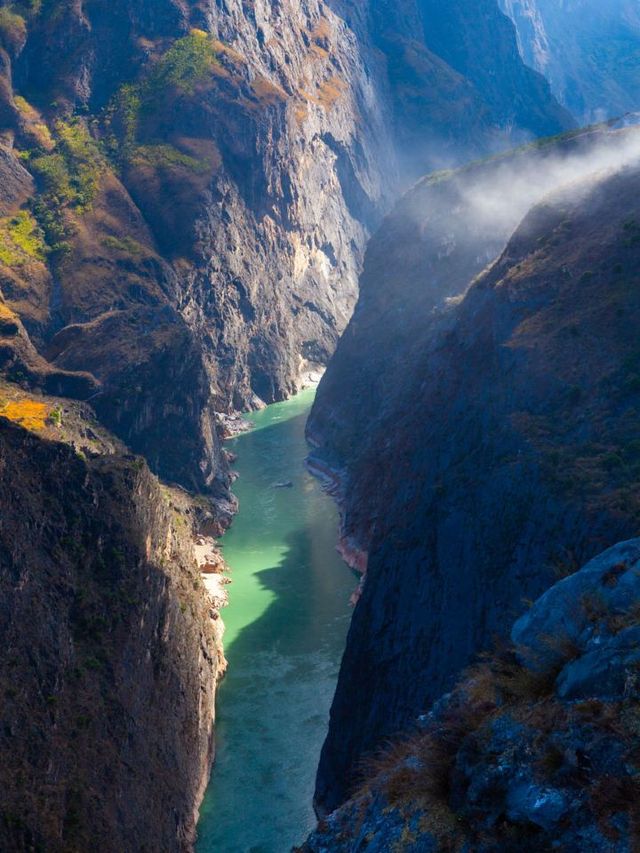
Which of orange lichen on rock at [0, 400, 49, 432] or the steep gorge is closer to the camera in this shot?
the steep gorge

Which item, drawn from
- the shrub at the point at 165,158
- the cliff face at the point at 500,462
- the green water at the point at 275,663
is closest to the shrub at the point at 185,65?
the shrub at the point at 165,158

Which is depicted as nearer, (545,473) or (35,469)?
(545,473)

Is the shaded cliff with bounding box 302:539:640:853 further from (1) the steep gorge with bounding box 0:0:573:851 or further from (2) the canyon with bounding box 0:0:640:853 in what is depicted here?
(1) the steep gorge with bounding box 0:0:573:851

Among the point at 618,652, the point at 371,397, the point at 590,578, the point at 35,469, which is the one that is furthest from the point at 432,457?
the point at 371,397

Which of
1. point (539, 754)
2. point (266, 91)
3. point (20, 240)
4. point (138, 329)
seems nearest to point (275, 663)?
point (539, 754)

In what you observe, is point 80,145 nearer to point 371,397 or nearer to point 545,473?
point 371,397

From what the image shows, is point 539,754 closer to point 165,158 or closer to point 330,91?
point 165,158

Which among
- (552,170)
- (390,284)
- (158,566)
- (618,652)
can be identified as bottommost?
(158,566)

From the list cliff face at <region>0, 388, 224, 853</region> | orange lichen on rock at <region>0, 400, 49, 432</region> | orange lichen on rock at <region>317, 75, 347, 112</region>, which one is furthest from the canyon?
orange lichen on rock at <region>317, 75, 347, 112</region>
